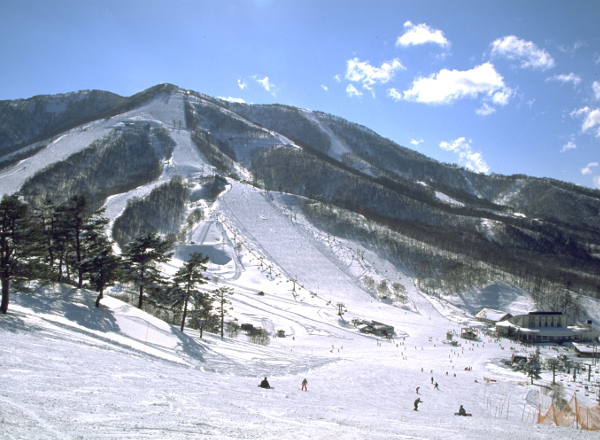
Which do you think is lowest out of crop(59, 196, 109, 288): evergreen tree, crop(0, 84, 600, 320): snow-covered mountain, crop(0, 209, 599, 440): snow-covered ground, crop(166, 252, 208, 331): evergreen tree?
crop(0, 209, 599, 440): snow-covered ground

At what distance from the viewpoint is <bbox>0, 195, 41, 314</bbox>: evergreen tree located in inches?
625

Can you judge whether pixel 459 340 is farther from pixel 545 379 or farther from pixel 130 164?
pixel 130 164

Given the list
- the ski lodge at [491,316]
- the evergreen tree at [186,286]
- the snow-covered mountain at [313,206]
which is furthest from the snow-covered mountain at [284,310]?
the ski lodge at [491,316]

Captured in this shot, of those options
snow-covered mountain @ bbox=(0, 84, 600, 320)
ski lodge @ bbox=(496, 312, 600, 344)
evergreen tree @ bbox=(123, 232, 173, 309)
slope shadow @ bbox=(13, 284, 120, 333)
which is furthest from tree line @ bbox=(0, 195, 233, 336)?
ski lodge @ bbox=(496, 312, 600, 344)

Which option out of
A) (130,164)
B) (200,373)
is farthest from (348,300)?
(130,164)

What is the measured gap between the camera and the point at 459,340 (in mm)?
45625

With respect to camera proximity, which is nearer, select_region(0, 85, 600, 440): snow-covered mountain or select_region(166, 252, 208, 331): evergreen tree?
select_region(0, 85, 600, 440): snow-covered mountain

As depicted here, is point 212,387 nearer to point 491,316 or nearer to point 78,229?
point 78,229

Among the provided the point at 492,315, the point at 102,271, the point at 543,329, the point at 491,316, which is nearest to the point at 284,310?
the point at 102,271

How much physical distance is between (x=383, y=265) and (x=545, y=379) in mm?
47269

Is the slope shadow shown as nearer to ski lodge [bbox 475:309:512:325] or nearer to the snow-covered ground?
the snow-covered ground

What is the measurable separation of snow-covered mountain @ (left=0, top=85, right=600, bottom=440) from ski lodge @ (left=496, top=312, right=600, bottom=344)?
439cm

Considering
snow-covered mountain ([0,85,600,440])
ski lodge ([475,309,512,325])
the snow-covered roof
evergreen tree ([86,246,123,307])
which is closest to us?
→ snow-covered mountain ([0,85,600,440])

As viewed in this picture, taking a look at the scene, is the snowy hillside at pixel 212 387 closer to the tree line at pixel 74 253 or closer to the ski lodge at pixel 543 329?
the tree line at pixel 74 253
